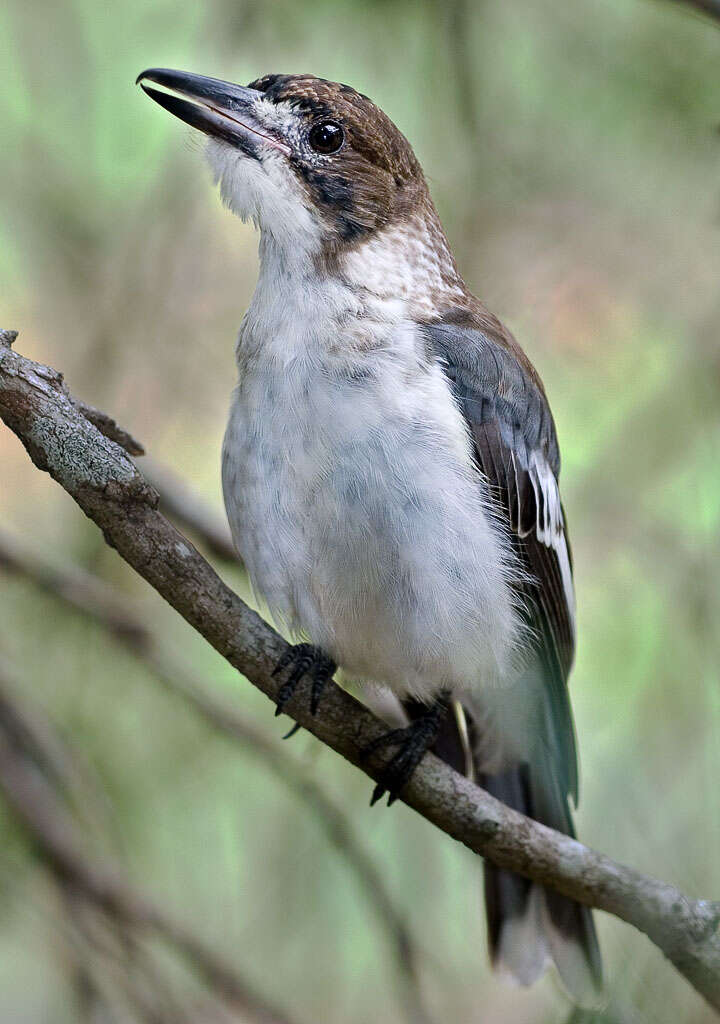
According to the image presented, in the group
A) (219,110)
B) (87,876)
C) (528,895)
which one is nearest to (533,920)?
(528,895)

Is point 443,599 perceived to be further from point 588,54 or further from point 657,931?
point 588,54

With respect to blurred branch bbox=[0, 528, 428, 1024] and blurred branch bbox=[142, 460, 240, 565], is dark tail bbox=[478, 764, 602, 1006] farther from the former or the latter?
blurred branch bbox=[142, 460, 240, 565]

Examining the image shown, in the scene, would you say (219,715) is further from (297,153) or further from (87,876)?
(297,153)

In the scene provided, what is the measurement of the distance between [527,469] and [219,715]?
119cm

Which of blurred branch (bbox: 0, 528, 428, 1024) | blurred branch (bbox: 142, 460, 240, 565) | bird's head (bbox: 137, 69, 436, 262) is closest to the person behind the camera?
bird's head (bbox: 137, 69, 436, 262)

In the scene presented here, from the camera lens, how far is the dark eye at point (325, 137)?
3.00 m

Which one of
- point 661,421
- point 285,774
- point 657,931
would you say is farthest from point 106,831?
point 661,421

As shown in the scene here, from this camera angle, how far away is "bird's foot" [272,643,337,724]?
2.60m

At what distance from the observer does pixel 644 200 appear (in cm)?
417

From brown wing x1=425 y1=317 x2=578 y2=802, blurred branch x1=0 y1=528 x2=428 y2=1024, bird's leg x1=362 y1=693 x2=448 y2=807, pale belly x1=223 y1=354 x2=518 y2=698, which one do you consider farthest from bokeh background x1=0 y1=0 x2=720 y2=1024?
pale belly x1=223 y1=354 x2=518 y2=698

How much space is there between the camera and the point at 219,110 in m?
2.90

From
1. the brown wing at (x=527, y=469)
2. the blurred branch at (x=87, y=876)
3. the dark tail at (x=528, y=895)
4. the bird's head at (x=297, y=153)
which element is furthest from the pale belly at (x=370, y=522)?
the blurred branch at (x=87, y=876)

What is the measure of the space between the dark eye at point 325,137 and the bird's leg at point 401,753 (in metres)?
1.49

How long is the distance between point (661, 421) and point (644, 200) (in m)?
0.89
